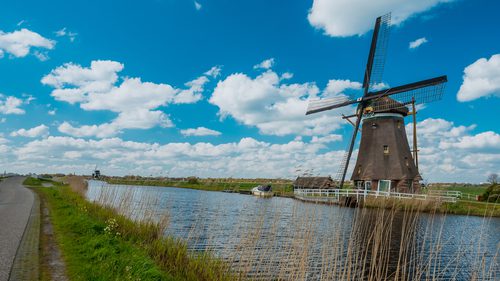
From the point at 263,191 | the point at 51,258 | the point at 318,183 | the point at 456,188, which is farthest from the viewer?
the point at 456,188

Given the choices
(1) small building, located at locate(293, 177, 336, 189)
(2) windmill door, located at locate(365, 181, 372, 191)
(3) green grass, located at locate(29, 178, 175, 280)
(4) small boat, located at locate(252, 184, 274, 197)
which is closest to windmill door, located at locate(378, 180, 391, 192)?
(2) windmill door, located at locate(365, 181, 372, 191)

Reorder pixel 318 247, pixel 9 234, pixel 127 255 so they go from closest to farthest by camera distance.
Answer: pixel 127 255 < pixel 9 234 < pixel 318 247

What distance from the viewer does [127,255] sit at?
6461mm

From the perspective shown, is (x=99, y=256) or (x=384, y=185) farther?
(x=384, y=185)

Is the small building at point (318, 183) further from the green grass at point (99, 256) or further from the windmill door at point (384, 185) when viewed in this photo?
the green grass at point (99, 256)

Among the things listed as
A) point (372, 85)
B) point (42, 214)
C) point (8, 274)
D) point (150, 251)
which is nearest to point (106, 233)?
point (150, 251)

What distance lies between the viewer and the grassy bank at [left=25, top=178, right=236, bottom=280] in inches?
215

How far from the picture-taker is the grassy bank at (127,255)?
547 cm

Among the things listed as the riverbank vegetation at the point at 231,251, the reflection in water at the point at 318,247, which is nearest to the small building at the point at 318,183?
the reflection in water at the point at 318,247

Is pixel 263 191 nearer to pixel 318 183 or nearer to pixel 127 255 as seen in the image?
pixel 318 183

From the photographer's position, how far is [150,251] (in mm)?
7602

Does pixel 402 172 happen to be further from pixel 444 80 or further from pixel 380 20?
pixel 380 20

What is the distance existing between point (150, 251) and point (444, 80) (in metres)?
25.2

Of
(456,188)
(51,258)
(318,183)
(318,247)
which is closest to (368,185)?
(318,183)
